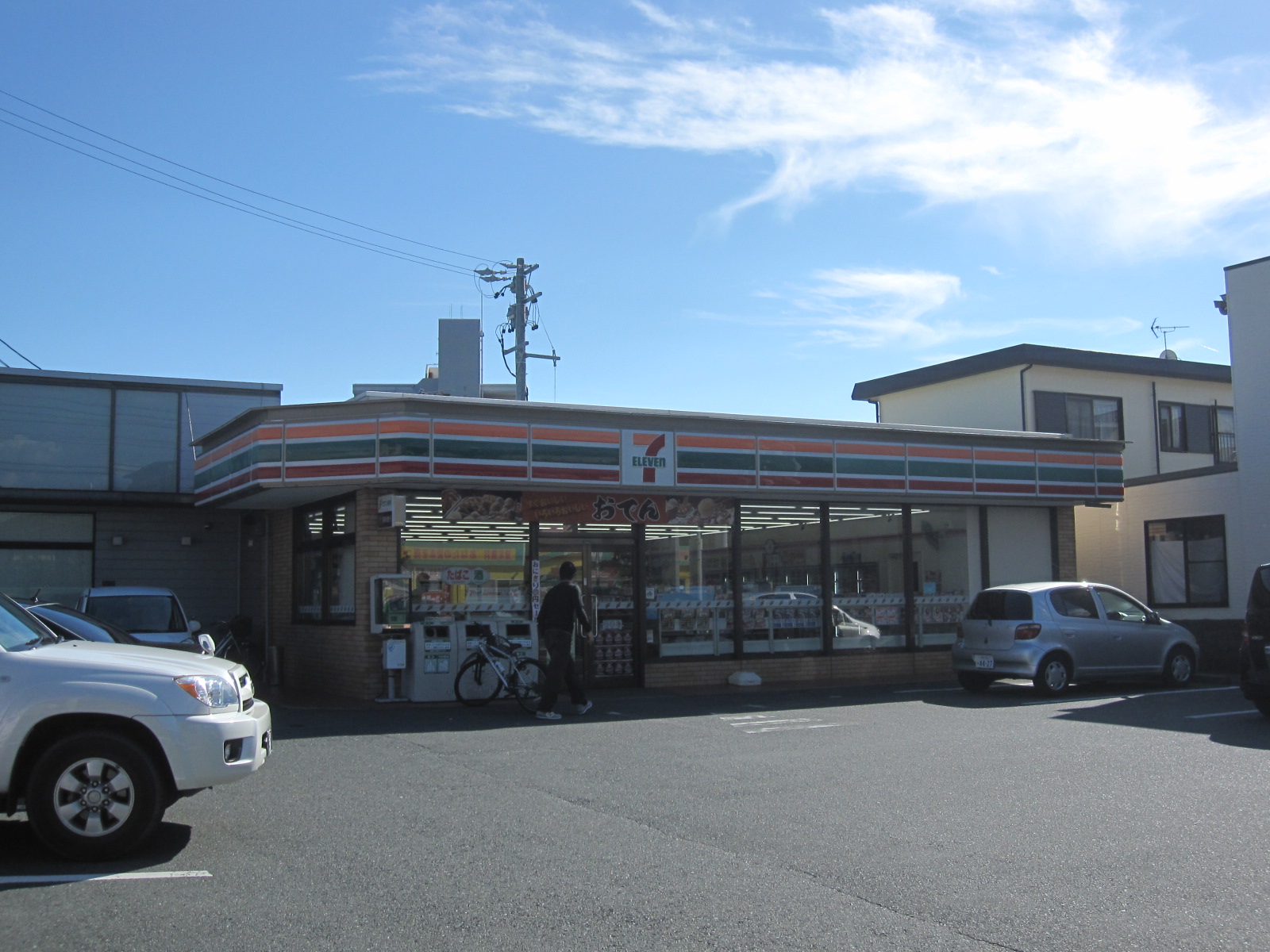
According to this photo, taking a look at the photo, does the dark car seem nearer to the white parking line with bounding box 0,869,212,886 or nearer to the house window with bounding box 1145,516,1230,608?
the white parking line with bounding box 0,869,212,886

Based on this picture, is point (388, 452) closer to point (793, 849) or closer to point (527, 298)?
A: point (793, 849)

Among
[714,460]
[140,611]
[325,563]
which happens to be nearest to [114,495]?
[140,611]

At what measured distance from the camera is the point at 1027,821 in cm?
743

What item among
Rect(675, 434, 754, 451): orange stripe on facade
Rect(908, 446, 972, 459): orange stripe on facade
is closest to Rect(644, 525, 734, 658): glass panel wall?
Rect(675, 434, 754, 451): orange stripe on facade

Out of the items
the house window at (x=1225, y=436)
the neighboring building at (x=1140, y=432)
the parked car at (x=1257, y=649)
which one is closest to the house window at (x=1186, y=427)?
the neighboring building at (x=1140, y=432)

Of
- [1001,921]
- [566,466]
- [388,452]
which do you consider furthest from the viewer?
[566,466]

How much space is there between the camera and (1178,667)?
1633cm

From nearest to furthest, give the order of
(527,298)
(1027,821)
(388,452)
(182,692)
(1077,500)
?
(182,692), (1027,821), (388,452), (1077,500), (527,298)

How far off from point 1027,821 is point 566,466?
948 centimetres

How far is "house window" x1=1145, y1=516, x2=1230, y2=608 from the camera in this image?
2120 centimetres

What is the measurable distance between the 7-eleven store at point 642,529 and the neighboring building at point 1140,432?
237 cm

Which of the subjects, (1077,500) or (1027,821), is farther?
(1077,500)

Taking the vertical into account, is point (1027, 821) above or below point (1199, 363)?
below

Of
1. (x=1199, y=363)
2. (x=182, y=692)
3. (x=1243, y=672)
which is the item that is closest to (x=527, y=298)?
(x=1199, y=363)
